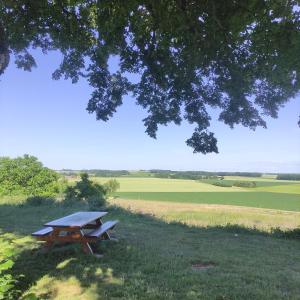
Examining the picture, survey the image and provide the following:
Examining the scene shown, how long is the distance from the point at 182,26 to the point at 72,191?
63.5 feet

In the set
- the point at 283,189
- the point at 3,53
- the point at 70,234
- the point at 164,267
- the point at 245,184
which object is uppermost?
the point at 3,53

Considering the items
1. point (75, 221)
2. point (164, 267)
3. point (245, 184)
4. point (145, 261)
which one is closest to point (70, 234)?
point (75, 221)

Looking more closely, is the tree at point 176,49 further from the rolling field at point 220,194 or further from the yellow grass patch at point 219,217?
the rolling field at point 220,194

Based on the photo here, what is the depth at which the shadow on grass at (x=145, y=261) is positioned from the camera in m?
5.55

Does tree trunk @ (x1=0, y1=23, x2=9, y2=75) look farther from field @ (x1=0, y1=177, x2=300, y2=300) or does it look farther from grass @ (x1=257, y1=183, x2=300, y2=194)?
grass @ (x1=257, y1=183, x2=300, y2=194)

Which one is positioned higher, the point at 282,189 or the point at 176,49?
the point at 176,49

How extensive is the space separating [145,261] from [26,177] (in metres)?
36.6

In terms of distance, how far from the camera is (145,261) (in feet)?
23.2

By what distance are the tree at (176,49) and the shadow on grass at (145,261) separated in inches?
84.9

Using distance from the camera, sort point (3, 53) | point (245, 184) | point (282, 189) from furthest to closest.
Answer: point (245, 184) < point (282, 189) < point (3, 53)

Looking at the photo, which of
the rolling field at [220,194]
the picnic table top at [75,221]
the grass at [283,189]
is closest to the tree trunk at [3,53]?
the picnic table top at [75,221]

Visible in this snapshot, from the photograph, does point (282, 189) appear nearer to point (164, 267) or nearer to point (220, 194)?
point (220, 194)

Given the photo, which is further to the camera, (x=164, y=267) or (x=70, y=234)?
(x=70, y=234)

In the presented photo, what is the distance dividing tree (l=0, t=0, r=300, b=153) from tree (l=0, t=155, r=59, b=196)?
33054mm
